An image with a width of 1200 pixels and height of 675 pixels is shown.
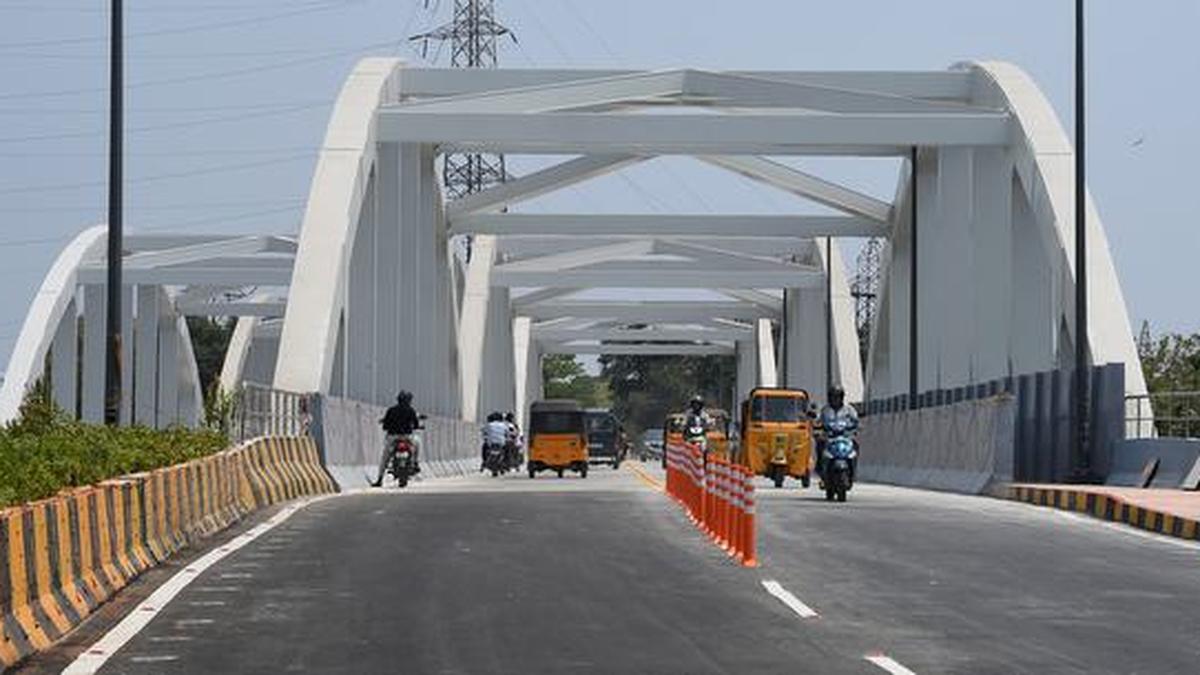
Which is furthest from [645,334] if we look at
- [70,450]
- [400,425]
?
[70,450]

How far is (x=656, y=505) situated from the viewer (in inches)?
1227

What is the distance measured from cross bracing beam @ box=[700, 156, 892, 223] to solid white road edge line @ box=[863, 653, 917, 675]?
166 ft

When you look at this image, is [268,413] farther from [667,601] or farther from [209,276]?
[209,276]

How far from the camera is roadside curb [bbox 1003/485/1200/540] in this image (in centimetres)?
2575

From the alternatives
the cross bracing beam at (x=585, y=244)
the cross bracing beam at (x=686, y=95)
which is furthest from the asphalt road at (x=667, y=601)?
the cross bracing beam at (x=585, y=244)

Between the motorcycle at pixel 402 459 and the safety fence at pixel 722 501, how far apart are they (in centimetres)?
1177

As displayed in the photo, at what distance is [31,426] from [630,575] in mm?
10175

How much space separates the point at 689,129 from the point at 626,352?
7766 centimetres

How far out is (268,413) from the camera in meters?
36.9

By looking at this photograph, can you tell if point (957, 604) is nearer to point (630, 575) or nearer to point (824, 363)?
point (630, 575)

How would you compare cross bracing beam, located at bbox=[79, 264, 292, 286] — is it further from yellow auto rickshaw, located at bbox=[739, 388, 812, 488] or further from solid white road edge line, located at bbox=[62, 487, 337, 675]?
solid white road edge line, located at bbox=[62, 487, 337, 675]

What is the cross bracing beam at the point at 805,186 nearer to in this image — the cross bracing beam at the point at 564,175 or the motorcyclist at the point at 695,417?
the cross bracing beam at the point at 564,175

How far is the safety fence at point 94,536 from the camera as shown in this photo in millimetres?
13250

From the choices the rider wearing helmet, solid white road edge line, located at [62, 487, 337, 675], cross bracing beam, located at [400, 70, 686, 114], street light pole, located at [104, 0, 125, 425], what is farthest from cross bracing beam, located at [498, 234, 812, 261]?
solid white road edge line, located at [62, 487, 337, 675]
